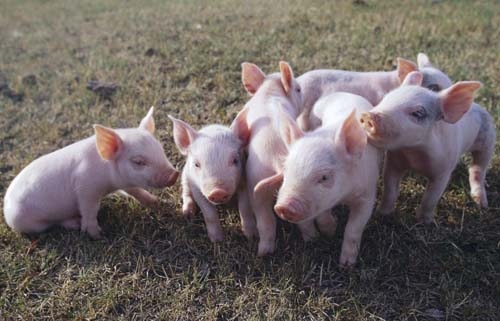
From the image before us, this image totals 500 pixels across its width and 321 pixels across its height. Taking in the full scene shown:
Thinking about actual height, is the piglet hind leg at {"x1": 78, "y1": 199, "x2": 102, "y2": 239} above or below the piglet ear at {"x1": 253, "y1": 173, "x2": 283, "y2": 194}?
below

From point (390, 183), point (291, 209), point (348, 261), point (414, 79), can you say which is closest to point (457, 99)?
point (414, 79)

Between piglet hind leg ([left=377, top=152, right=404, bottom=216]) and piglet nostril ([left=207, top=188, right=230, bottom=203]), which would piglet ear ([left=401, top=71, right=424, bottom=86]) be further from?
piglet nostril ([left=207, top=188, right=230, bottom=203])

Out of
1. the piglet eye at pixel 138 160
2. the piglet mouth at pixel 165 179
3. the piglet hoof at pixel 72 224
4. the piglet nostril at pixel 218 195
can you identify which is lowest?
the piglet hoof at pixel 72 224

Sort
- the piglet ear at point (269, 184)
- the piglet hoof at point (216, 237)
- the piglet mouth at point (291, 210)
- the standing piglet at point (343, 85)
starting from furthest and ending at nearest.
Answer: the standing piglet at point (343, 85) < the piglet hoof at point (216, 237) < the piglet ear at point (269, 184) < the piglet mouth at point (291, 210)

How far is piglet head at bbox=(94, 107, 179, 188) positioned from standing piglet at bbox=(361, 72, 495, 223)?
1626mm

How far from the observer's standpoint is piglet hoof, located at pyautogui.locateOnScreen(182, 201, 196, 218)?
4277 millimetres

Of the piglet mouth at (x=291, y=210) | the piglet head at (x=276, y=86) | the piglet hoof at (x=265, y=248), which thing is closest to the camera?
the piglet mouth at (x=291, y=210)

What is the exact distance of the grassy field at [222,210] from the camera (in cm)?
348

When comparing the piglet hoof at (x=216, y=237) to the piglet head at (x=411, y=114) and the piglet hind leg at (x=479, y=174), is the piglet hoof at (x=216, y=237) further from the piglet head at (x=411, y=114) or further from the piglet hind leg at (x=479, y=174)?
the piglet hind leg at (x=479, y=174)

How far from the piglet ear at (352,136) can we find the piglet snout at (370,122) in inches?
5.2

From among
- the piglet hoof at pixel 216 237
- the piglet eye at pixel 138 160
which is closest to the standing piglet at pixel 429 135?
the piglet hoof at pixel 216 237

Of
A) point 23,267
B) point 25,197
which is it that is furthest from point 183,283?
point 25,197

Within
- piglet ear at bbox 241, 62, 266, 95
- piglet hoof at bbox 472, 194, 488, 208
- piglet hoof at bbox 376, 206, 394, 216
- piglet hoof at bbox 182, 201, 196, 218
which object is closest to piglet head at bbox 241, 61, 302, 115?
piglet ear at bbox 241, 62, 266, 95

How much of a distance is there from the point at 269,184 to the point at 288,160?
222 mm
